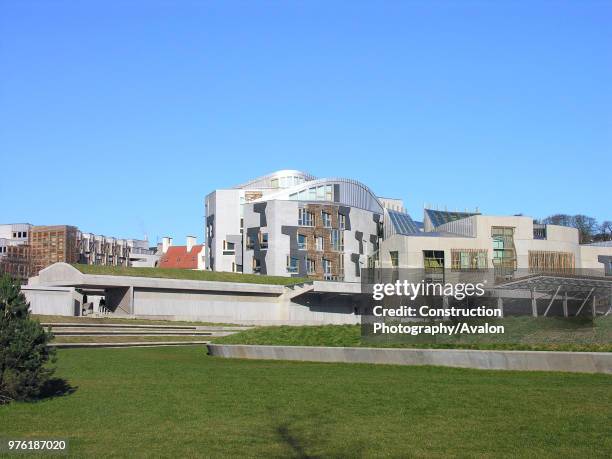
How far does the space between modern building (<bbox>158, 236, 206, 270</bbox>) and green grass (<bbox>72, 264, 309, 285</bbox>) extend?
65.0m

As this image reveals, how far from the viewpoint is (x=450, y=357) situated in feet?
74.9

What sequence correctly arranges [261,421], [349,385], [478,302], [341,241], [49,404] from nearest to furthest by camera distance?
[261,421]
[49,404]
[349,385]
[478,302]
[341,241]

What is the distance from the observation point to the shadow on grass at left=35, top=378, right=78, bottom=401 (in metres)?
17.0

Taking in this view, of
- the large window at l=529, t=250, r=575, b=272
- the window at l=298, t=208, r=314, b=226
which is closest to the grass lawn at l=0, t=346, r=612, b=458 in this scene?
the large window at l=529, t=250, r=575, b=272

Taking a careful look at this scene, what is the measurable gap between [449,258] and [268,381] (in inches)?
2108

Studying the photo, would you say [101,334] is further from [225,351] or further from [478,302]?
[478,302]

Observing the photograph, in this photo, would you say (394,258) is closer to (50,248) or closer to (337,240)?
(337,240)

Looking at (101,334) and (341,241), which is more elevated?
(341,241)

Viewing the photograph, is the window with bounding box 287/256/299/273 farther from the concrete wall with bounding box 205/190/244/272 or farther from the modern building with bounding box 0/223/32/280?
the modern building with bounding box 0/223/32/280

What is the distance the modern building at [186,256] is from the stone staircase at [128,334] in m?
85.7

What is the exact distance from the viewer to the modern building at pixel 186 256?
457 ft

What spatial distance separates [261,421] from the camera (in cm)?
1372

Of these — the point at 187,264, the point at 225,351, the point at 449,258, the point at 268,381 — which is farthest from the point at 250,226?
the point at 268,381

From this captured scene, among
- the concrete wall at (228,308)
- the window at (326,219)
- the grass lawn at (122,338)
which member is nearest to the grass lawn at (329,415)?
the grass lawn at (122,338)
